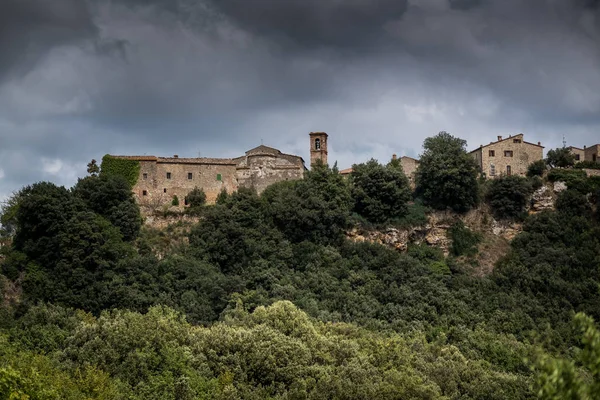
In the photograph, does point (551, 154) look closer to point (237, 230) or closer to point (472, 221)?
point (472, 221)

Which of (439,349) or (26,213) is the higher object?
(26,213)

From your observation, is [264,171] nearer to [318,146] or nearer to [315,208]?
[318,146]

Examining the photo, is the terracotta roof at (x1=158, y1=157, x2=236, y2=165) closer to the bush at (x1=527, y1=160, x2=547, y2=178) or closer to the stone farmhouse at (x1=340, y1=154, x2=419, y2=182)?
the stone farmhouse at (x1=340, y1=154, x2=419, y2=182)

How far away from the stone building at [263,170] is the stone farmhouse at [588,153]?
28.5m

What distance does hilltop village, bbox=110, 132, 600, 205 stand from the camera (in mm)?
62906

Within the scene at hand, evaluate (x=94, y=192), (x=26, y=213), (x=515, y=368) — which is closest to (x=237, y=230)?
(x=94, y=192)

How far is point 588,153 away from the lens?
75.6m

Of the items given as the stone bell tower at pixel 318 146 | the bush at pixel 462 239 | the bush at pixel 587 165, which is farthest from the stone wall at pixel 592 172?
the stone bell tower at pixel 318 146

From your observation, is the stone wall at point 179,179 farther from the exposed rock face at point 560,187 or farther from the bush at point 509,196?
the exposed rock face at point 560,187

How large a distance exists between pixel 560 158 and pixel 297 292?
31246 millimetres

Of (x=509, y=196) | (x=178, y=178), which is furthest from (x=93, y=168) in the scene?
(x=509, y=196)

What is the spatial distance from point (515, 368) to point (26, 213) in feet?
109

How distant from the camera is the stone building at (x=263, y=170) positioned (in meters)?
64.9

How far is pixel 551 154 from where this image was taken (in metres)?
70.5
